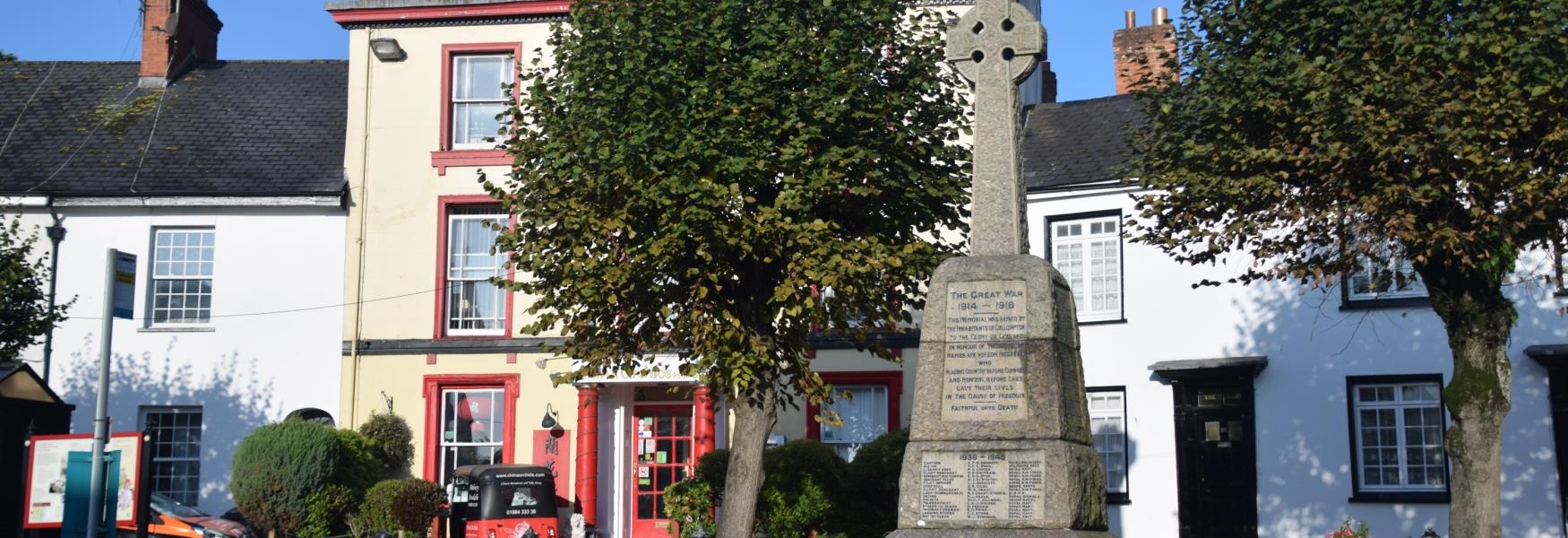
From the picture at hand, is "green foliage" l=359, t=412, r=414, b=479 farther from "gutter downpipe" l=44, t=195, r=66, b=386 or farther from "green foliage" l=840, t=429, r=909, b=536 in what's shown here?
"green foliage" l=840, t=429, r=909, b=536

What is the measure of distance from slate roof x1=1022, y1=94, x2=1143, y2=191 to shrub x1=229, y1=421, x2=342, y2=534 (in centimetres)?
1169

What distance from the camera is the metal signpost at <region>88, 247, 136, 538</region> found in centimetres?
1503

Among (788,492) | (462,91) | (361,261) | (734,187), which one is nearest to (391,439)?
(361,261)

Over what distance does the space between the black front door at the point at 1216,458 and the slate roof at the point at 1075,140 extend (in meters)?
3.71

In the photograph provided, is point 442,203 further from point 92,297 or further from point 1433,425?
point 1433,425

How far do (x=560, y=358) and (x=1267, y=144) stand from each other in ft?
43.0

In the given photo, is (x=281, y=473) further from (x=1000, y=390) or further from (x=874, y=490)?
(x=1000, y=390)

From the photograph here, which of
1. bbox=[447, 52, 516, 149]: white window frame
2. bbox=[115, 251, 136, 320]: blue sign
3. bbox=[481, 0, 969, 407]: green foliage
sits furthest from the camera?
bbox=[447, 52, 516, 149]: white window frame

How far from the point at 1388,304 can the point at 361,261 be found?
1633cm

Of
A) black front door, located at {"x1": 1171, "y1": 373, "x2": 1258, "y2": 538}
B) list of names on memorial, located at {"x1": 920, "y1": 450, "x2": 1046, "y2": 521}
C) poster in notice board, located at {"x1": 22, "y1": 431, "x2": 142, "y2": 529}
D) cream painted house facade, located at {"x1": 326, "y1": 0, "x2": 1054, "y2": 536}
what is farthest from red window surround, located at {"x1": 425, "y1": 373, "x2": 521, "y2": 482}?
list of names on memorial, located at {"x1": 920, "y1": 450, "x2": 1046, "y2": 521}

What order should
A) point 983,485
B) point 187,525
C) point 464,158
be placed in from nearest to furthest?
point 983,485, point 187,525, point 464,158

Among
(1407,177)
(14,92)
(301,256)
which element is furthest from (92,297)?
(1407,177)

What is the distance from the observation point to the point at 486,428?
26.5 m

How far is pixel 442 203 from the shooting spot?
26.7 m
